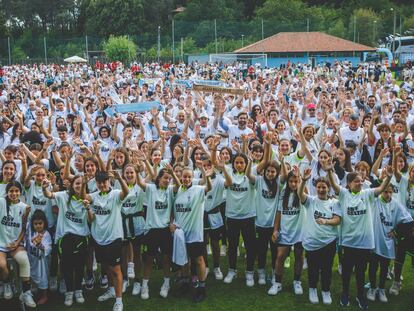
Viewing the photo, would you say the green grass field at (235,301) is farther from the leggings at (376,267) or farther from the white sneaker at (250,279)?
the leggings at (376,267)

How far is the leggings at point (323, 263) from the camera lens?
20.3 ft

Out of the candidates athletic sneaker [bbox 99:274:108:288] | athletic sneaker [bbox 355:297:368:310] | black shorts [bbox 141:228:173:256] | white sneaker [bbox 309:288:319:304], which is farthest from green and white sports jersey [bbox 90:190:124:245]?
athletic sneaker [bbox 355:297:368:310]

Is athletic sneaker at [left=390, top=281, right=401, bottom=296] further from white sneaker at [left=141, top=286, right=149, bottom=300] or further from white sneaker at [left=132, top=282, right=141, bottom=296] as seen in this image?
white sneaker at [left=132, top=282, right=141, bottom=296]

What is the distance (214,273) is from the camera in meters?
7.29

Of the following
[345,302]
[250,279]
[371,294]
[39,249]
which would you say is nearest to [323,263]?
[345,302]

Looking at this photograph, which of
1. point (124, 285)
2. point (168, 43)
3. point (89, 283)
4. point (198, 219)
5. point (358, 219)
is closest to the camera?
point (358, 219)

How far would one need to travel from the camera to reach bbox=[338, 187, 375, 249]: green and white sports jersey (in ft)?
19.8

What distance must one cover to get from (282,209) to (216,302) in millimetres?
1471

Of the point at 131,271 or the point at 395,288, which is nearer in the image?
the point at 395,288

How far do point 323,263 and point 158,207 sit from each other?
7.16 ft

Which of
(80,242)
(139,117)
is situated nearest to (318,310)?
(80,242)

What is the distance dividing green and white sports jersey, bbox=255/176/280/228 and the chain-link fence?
3984 cm

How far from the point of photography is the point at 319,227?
616cm

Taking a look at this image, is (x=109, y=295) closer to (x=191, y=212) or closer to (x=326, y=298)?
(x=191, y=212)
